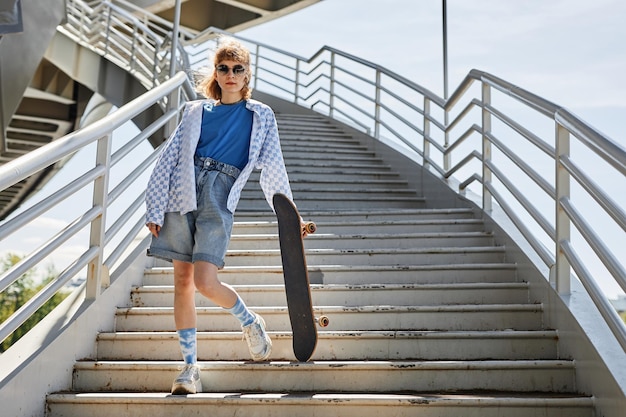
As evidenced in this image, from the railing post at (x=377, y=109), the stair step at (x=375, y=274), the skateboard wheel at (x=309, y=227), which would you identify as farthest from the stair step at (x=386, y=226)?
the railing post at (x=377, y=109)

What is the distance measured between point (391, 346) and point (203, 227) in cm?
114

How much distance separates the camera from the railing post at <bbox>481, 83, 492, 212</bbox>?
5.04 metres

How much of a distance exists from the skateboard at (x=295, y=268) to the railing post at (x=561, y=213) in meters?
1.21

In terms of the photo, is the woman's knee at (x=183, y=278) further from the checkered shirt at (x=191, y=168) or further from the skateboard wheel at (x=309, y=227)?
the skateboard wheel at (x=309, y=227)

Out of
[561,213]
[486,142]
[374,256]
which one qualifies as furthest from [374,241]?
[561,213]

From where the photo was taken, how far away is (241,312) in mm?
3188

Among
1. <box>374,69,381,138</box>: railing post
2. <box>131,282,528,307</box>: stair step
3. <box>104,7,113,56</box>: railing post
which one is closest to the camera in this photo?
<box>131,282,528,307</box>: stair step

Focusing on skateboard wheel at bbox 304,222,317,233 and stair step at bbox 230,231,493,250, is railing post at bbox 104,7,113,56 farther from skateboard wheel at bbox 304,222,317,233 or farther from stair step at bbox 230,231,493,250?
skateboard wheel at bbox 304,222,317,233

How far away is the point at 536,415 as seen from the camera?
2.86 meters

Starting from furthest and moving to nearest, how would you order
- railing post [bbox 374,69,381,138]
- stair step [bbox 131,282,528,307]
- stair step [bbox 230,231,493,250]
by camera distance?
railing post [bbox 374,69,381,138] → stair step [bbox 230,231,493,250] → stair step [bbox 131,282,528,307]

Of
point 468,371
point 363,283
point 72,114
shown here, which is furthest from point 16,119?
point 468,371

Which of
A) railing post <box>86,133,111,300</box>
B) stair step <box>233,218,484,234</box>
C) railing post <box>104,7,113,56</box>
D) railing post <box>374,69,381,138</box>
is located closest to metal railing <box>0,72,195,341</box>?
railing post <box>86,133,111,300</box>

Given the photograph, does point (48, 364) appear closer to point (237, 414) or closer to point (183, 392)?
→ point (183, 392)

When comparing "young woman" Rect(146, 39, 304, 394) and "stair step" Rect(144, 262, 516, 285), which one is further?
"stair step" Rect(144, 262, 516, 285)
